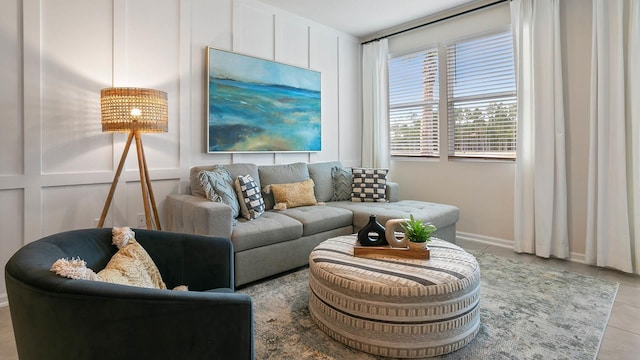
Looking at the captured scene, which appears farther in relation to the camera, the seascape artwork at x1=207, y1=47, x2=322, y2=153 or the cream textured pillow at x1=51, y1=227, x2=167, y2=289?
the seascape artwork at x1=207, y1=47, x2=322, y2=153

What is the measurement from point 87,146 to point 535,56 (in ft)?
13.1

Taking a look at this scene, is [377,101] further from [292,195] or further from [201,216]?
[201,216]

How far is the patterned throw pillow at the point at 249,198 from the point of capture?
297 cm

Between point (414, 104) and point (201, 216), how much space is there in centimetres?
311

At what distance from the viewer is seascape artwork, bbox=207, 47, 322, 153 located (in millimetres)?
3309

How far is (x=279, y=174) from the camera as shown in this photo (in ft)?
11.7

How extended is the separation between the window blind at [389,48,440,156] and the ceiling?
49 centimetres

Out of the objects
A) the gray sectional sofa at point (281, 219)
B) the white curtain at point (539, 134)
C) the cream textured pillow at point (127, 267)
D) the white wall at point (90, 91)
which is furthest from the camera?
the white curtain at point (539, 134)

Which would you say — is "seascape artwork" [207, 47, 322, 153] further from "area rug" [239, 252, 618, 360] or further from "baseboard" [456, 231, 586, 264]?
"baseboard" [456, 231, 586, 264]

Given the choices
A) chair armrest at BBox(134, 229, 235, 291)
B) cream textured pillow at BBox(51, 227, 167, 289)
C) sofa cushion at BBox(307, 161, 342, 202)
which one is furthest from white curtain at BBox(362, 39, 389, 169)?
cream textured pillow at BBox(51, 227, 167, 289)

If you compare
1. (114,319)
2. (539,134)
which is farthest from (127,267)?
(539,134)

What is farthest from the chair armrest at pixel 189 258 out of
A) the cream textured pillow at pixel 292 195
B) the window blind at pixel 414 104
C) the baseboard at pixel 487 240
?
the window blind at pixel 414 104

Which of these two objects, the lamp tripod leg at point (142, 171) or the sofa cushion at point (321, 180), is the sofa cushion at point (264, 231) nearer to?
the lamp tripod leg at point (142, 171)

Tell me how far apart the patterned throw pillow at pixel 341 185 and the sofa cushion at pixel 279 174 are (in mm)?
401
